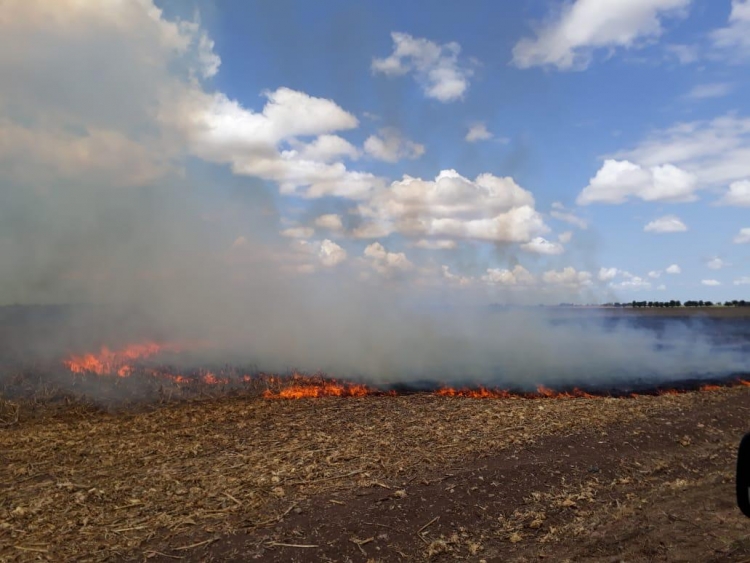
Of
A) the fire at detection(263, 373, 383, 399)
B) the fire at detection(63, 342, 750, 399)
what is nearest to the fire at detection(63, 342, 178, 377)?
the fire at detection(63, 342, 750, 399)

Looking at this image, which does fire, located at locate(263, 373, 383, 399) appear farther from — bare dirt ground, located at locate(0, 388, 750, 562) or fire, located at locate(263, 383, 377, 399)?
bare dirt ground, located at locate(0, 388, 750, 562)

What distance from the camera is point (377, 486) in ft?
29.6

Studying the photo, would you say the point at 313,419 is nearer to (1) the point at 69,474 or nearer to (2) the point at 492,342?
(1) the point at 69,474

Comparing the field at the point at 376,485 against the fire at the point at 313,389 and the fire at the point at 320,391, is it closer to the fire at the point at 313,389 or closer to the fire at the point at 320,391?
the fire at the point at 320,391

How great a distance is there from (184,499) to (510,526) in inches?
227

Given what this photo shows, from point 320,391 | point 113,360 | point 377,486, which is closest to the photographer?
point 377,486

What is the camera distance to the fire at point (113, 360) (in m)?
20.9

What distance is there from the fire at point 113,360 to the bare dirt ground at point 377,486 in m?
6.28

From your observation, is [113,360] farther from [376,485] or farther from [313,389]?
[376,485]

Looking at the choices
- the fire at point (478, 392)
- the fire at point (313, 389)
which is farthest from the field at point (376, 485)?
the fire at point (478, 392)

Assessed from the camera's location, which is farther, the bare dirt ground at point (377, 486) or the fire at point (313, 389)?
the fire at point (313, 389)

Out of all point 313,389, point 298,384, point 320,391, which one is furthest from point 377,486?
point 298,384

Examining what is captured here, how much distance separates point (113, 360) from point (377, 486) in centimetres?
1944

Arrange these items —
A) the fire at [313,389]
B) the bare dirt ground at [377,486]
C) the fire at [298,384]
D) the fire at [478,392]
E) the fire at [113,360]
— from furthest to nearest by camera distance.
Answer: the fire at [113,360]
the fire at [478,392]
the fire at [298,384]
the fire at [313,389]
the bare dirt ground at [377,486]
